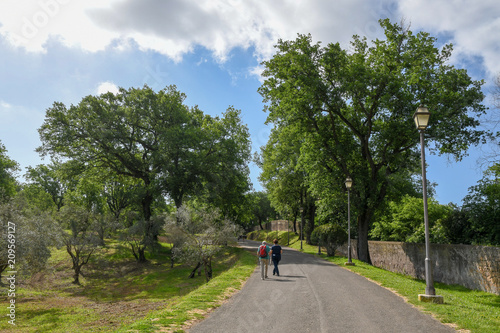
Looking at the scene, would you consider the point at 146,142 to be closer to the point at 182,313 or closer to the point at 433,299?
the point at 182,313

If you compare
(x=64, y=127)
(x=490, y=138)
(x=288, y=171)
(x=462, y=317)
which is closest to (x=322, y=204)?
(x=490, y=138)

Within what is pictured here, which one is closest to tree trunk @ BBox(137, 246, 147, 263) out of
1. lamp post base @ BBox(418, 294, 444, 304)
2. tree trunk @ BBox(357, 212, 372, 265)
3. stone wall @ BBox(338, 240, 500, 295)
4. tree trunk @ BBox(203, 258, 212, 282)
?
tree trunk @ BBox(203, 258, 212, 282)

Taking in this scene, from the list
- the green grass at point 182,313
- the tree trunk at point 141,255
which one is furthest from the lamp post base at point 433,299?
the tree trunk at point 141,255

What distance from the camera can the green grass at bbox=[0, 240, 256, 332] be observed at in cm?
1069

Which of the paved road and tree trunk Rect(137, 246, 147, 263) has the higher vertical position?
the paved road

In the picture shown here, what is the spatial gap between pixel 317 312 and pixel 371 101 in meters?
18.8

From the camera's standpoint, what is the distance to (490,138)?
2209 cm

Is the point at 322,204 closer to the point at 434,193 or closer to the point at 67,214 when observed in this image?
the point at 67,214

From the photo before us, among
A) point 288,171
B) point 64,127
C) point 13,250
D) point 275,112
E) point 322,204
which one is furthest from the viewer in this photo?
point 288,171

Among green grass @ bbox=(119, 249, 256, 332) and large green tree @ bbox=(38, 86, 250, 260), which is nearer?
green grass @ bbox=(119, 249, 256, 332)

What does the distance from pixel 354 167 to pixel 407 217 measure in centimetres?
774

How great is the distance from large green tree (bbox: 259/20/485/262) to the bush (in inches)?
71.2

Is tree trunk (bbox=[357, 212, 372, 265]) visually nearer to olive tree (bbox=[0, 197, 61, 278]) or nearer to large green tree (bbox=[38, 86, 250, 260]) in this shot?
large green tree (bbox=[38, 86, 250, 260])

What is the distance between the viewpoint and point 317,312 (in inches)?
347
